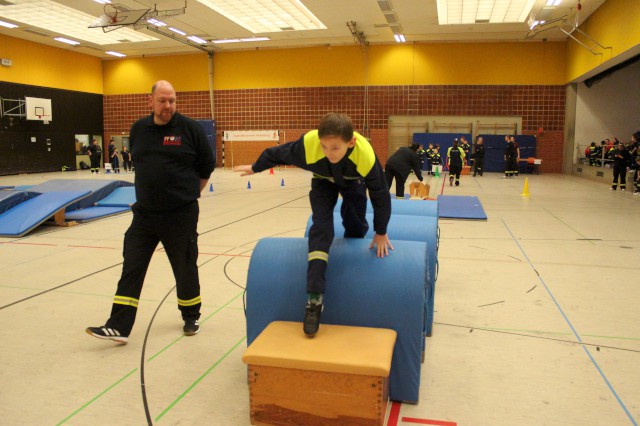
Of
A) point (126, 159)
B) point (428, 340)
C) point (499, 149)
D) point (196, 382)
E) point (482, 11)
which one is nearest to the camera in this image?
point (196, 382)

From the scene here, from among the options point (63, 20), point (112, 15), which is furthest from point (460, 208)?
point (63, 20)

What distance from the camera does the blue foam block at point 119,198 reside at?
10.7 m

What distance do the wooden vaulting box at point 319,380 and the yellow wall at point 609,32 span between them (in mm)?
15296

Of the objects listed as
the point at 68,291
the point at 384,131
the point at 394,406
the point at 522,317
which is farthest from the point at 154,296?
the point at 384,131

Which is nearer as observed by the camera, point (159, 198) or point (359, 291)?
point (359, 291)

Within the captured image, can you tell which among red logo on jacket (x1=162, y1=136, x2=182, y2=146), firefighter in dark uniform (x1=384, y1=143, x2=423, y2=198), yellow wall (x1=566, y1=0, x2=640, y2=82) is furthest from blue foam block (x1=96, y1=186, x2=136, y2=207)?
yellow wall (x1=566, y1=0, x2=640, y2=82)

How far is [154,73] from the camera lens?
27.3 m

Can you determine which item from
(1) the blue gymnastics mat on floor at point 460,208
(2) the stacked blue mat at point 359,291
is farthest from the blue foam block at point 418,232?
(1) the blue gymnastics mat on floor at point 460,208

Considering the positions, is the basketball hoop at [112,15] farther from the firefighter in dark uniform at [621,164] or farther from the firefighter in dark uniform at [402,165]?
the firefighter in dark uniform at [621,164]

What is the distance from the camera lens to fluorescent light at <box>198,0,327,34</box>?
1836 cm

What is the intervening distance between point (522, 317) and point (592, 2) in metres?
17.1

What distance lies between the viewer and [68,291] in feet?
16.4

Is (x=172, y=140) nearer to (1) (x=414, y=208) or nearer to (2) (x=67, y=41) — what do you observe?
(1) (x=414, y=208)

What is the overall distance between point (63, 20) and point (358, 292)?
21991 millimetres
